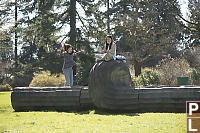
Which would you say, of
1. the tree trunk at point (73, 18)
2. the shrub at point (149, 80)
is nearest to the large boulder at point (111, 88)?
the shrub at point (149, 80)

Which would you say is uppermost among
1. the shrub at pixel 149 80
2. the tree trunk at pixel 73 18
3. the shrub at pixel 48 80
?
the tree trunk at pixel 73 18

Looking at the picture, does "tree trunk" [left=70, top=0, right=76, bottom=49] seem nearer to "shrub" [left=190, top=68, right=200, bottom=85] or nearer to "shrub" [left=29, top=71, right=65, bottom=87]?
"shrub" [left=29, top=71, right=65, bottom=87]

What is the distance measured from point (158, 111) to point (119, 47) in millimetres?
30484

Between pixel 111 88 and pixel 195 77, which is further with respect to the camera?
pixel 195 77

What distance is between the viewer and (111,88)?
22.5 feet

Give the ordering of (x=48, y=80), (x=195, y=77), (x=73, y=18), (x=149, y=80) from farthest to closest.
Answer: (x=73, y=18), (x=48, y=80), (x=149, y=80), (x=195, y=77)

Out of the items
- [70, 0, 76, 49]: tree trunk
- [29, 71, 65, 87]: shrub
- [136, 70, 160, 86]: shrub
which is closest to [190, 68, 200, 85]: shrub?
[136, 70, 160, 86]: shrub

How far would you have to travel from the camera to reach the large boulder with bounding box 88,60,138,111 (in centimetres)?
675

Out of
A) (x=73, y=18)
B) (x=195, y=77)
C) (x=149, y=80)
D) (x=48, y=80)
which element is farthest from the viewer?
(x=73, y=18)

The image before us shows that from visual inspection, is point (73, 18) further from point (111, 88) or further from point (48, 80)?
point (111, 88)

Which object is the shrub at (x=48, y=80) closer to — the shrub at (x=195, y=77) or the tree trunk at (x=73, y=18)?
the tree trunk at (x=73, y=18)

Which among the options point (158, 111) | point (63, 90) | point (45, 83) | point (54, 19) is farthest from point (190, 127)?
point (54, 19)

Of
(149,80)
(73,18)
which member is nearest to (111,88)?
(149,80)

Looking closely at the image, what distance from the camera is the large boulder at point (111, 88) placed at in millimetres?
6746
